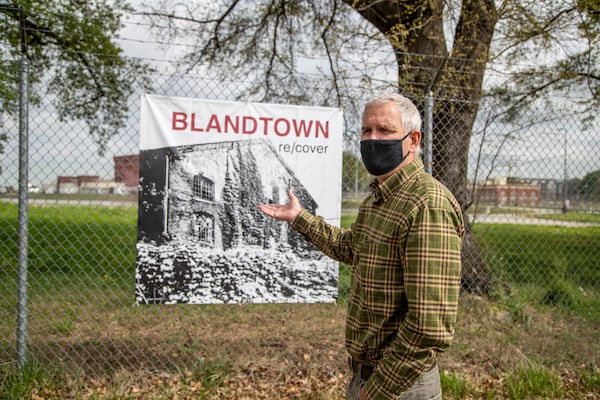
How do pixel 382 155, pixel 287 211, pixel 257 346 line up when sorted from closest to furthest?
1. pixel 382 155
2. pixel 287 211
3. pixel 257 346

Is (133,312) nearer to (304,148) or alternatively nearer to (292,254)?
(292,254)

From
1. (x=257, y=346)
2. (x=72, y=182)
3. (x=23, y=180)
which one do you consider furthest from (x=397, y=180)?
(x=257, y=346)

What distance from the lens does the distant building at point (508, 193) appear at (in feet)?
16.3

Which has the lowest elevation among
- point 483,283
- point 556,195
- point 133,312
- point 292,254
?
point 133,312

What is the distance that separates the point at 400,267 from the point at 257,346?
3.48 metres

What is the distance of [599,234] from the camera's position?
604cm

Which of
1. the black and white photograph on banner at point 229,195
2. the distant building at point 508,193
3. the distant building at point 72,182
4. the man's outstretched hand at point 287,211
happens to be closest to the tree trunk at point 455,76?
the distant building at point 508,193

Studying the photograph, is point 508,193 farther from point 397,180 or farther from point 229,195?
point 397,180

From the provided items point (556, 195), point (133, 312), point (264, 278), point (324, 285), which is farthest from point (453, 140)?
point (133, 312)

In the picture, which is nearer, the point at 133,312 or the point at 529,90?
the point at 133,312

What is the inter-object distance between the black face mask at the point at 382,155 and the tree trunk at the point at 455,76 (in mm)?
3917

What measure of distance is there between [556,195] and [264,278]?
11.1 feet

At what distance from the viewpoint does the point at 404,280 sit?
65.7 inches

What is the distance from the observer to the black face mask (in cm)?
196
